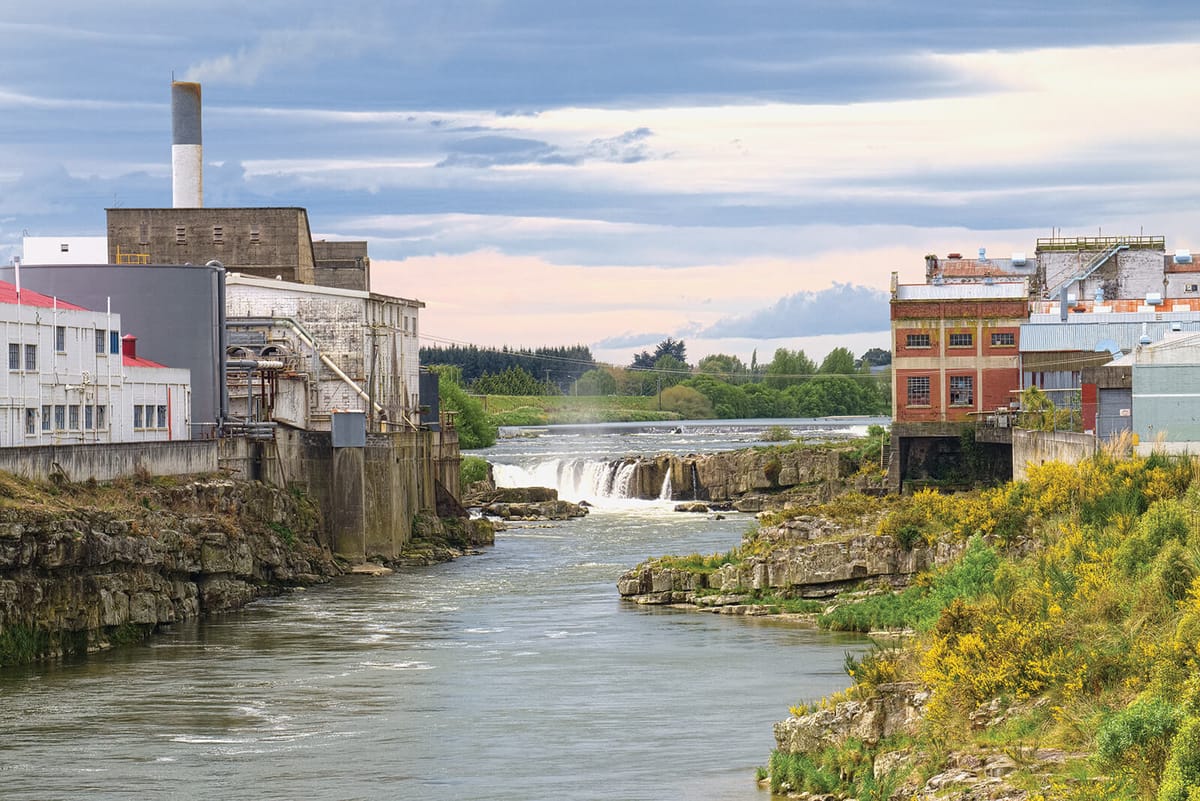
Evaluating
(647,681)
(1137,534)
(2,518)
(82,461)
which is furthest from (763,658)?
(82,461)

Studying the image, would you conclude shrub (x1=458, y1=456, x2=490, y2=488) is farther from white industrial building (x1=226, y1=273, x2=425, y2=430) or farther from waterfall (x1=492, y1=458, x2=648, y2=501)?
white industrial building (x1=226, y1=273, x2=425, y2=430)

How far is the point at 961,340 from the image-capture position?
79375 millimetres

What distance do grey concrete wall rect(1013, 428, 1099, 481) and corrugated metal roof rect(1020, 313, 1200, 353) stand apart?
1400cm

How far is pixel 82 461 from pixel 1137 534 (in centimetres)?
3174

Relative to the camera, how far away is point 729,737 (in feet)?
92.4

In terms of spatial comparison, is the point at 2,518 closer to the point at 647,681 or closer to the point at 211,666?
the point at 211,666

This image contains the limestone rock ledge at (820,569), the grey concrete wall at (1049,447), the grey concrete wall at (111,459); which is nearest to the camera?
the limestone rock ledge at (820,569)

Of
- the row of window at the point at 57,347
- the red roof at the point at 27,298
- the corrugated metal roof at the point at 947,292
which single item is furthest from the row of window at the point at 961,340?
the red roof at the point at 27,298

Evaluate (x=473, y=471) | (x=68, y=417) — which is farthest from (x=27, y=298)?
(x=473, y=471)

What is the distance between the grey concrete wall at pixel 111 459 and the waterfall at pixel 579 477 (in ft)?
144

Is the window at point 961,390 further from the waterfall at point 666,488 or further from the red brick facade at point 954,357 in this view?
the waterfall at point 666,488

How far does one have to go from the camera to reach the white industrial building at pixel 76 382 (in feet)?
165

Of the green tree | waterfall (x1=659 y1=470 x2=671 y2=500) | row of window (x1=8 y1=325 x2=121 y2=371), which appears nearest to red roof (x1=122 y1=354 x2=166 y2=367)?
row of window (x1=8 y1=325 x2=121 y2=371)

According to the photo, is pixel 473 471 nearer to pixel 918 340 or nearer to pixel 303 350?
pixel 918 340
